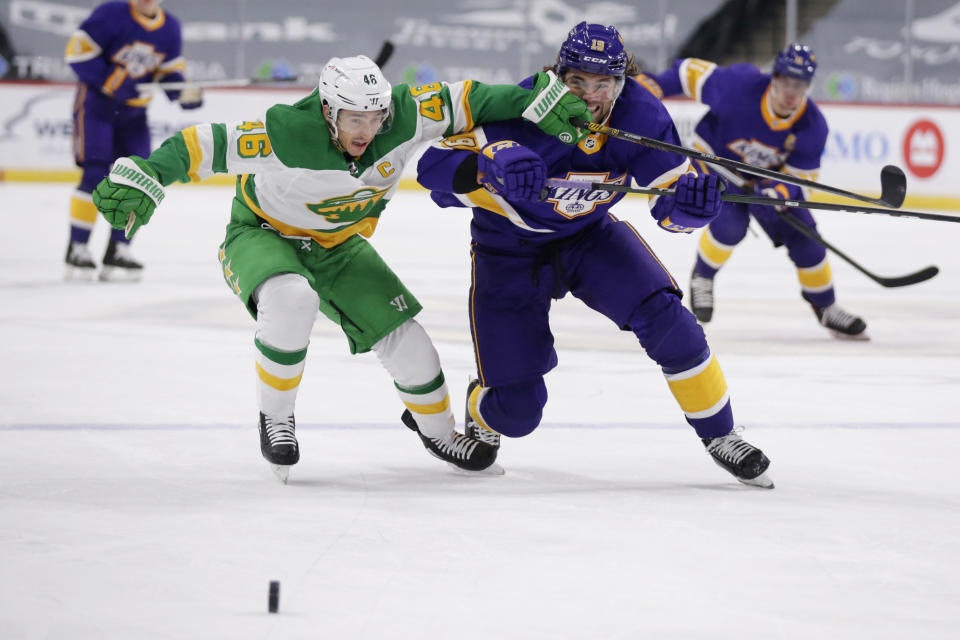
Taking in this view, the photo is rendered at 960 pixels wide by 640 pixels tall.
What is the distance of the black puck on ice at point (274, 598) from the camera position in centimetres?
208

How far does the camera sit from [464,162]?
9.84 ft

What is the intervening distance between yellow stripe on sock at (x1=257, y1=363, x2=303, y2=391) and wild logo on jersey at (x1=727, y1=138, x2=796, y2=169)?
2.98m

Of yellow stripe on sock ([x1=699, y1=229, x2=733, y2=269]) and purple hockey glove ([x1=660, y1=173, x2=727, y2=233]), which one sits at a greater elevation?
purple hockey glove ([x1=660, y1=173, x2=727, y2=233])

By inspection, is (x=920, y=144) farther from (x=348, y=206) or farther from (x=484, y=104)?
(x=348, y=206)

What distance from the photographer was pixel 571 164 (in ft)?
10.0

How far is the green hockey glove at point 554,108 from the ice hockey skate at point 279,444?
0.86 metres

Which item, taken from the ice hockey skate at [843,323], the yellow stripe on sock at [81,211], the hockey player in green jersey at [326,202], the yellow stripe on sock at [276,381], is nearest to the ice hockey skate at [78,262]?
the yellow stripe on sock at [81,211]

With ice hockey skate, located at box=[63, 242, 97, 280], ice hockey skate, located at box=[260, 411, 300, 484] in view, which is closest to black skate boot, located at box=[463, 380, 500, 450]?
ice hockey skate, located at box=[260, 411, 300, 484]

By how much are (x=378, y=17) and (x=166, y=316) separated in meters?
6.83

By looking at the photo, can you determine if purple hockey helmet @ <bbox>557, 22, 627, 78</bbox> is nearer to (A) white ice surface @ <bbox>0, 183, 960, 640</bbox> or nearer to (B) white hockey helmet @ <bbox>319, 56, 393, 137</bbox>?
(B) white hockey helmet @ <bbox>319, 56, 393, 137</bbox>

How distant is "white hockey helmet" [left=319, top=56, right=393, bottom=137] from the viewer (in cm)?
280

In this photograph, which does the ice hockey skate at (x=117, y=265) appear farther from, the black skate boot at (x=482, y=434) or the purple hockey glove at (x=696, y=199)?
the purple hockey glove at (x=696, y=199)

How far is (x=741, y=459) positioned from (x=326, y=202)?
3.46 ft

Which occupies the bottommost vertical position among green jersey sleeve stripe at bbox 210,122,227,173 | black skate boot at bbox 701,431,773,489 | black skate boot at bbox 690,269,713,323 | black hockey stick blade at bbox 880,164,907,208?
black skate boot at bbox 690,269,713,323
